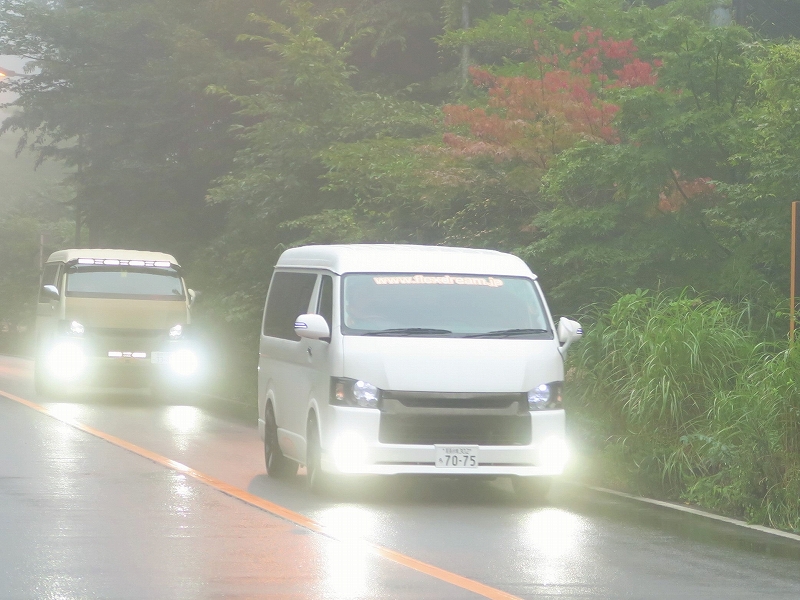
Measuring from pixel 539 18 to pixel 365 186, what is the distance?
172 inches

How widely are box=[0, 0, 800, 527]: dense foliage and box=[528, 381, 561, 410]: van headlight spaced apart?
50.6 inches

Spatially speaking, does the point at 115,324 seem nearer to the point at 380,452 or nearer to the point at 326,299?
the point at 326,299

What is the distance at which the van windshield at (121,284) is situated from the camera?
73.5 feet

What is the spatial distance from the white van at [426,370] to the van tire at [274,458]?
540mm

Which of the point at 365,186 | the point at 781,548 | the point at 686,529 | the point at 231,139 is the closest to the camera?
the point at 781,548

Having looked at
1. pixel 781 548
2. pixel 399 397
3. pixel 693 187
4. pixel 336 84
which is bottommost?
pixel 781 548

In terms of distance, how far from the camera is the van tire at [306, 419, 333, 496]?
11578mm

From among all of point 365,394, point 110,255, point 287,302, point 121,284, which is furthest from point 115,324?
point 365,394

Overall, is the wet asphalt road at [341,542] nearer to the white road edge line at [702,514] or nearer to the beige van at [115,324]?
the white road edge line at [702,514]

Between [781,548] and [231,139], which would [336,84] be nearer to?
[231,139]

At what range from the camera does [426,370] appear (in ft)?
36.7

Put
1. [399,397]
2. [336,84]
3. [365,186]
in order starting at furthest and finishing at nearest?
[336,84], [365,186], [399,397]

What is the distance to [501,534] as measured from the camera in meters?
9.88

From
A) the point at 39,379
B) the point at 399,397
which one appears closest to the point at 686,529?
the point at 399,397
